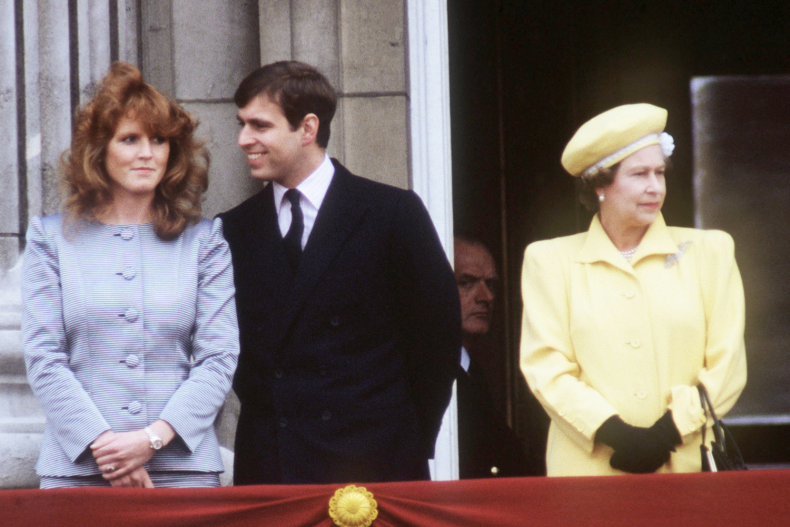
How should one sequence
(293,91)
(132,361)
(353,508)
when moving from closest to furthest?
(353,508) < (132,361) < (293,91)

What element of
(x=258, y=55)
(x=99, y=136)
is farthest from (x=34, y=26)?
(x=99, y=136)

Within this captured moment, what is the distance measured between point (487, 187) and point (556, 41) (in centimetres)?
94

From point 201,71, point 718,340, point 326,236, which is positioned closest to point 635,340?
point 718,340

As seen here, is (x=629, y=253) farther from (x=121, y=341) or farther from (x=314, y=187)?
(x=121, y=341)

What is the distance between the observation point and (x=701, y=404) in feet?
11.9

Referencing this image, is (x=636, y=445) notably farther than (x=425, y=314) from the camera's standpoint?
No

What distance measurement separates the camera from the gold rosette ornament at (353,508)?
331 centimetres

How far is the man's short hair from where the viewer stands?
3.89 meters

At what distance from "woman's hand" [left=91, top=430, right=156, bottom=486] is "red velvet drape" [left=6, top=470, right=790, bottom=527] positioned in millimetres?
122

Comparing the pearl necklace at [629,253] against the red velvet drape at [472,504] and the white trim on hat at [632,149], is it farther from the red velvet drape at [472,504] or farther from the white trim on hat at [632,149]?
the red velvet drape at [472,504]

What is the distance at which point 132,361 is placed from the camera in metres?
3.54

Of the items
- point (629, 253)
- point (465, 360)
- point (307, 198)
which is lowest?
point (465, 360)

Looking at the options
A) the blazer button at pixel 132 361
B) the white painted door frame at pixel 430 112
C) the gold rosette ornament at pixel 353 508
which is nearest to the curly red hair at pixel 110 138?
the blazer button at pixel 132 361

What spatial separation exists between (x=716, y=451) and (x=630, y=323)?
51 centimetres
